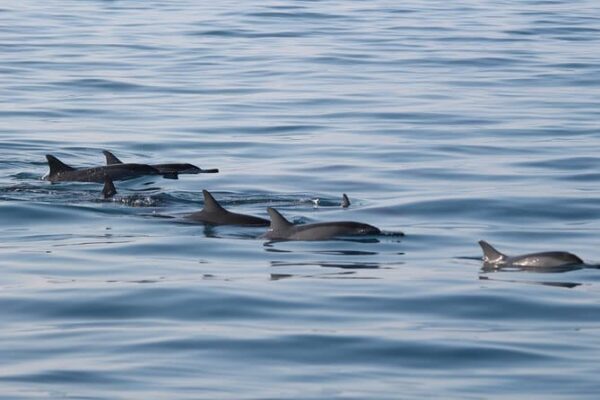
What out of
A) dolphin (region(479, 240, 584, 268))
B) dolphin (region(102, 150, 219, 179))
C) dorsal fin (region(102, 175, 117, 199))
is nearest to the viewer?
dolphin (region(479, 240, 584, 268))

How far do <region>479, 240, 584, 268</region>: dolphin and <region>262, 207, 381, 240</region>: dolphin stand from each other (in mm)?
1415

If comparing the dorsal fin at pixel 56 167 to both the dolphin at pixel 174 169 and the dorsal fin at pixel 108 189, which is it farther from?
the dorsal fin at pixel 108 189

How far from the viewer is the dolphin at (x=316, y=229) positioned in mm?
14047

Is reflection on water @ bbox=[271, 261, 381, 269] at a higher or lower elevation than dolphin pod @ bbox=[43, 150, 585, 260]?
lower

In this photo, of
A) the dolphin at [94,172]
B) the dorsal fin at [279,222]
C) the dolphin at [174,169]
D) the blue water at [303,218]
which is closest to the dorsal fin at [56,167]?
the dolphin at [94,172]

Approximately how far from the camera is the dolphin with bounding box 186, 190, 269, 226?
14820 millimetres

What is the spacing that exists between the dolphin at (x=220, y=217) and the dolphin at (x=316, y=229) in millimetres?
606

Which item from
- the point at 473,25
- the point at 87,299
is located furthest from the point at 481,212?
the point at 473,25

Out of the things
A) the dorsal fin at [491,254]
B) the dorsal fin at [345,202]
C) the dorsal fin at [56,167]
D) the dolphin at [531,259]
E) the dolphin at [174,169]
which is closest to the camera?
the dolphin at [531,259]

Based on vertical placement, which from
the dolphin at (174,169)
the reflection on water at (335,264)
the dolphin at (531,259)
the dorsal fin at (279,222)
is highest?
the dolphin at (174,169)

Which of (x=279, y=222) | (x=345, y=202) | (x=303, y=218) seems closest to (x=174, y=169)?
(x=345, y=202)

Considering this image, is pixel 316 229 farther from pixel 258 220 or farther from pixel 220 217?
pixel 220 217

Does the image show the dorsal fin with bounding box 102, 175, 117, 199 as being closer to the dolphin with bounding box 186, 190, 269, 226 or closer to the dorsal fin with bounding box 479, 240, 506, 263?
the dolphin with bounding box 186, 190, 269, 226

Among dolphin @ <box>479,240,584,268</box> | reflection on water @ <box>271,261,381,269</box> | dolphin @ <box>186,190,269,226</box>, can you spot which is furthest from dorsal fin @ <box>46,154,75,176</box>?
dolphin @ <box>479,240,584,268</box>
